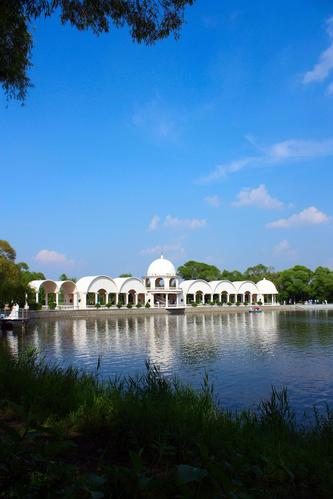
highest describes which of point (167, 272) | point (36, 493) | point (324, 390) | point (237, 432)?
point (167, 272)

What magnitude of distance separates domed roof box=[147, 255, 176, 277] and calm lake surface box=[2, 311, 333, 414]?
1392 inches

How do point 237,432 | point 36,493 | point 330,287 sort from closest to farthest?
1. point 36,493
2. point 237,432
3. point 330,287

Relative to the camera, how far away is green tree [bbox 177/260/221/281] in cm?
8339

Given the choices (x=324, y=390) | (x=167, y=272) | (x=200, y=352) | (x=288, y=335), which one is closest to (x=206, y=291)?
(x=167, y=272)

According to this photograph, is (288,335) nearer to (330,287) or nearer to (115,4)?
(115,4)

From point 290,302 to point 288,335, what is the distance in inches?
2063

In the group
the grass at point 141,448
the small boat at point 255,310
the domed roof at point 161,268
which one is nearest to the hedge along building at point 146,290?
the domed roof at point 161,268

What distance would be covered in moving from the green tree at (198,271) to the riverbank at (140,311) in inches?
723

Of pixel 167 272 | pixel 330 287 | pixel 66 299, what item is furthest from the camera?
pixel 330 287

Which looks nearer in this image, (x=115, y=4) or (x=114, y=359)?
(x=115, y=4)

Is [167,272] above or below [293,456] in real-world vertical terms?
above

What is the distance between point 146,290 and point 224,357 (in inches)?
1736

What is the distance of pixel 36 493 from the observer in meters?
3.02

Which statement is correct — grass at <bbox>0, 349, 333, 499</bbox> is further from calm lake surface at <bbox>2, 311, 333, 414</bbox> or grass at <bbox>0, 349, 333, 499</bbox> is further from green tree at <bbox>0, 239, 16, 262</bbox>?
green tree at <bbox>0, 239, 16, 262</bbox>
